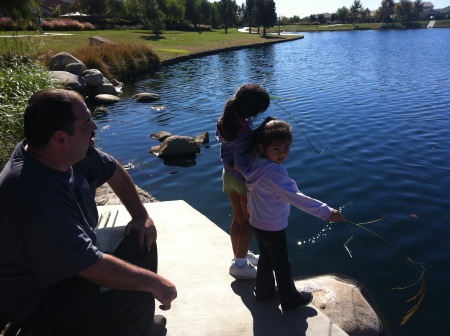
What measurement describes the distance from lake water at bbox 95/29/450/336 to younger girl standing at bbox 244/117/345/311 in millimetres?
669

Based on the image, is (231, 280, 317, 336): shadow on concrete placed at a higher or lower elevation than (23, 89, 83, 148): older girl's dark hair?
lower

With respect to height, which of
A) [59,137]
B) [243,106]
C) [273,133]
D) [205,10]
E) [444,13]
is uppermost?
[59,137]

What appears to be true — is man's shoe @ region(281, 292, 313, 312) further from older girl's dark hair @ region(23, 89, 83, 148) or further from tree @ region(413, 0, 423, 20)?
tree @ region(413, 0, 423, 20)

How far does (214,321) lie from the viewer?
3.00 m

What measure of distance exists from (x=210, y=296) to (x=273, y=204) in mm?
988

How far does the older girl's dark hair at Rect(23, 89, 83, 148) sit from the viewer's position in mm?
1989

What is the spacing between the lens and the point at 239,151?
3127 mm

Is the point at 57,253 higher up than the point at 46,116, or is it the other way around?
the point at 46,116

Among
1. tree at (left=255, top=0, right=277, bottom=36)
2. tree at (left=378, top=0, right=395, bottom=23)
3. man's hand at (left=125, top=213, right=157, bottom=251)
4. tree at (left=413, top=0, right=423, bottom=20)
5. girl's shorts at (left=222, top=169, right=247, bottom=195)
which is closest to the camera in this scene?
man's hand at (left=125, top=213, right=157, bottom=251)

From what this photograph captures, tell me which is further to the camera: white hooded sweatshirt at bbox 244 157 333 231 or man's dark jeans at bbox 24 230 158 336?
white hooded sweatshirt at bbox 244 157 333 231

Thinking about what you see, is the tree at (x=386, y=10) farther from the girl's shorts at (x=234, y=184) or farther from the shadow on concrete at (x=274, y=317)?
the shadow on concrete at (x=274, y=317)

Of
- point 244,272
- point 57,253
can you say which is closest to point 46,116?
point 57,253

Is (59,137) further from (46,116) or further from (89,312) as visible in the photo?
(89,312)

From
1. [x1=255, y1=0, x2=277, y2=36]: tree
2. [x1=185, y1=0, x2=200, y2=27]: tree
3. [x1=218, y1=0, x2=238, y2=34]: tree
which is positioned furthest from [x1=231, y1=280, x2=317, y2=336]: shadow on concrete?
[x1=218, y1=0, x2=238, y2=34]: tree
